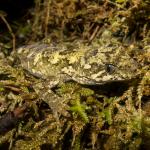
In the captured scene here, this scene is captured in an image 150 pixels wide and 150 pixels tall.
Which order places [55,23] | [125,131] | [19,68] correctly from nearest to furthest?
1. [125,131]
2. [19,68]
3. [55,23]

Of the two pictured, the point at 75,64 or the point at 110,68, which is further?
the point at 75,64

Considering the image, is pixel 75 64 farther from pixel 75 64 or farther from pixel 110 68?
pixel 110 68

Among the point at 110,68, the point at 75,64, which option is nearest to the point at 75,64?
the point at 75,64

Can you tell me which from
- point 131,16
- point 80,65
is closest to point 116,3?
point 131,16

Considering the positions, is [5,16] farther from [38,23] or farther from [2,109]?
[2,109]

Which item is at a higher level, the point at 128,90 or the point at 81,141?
the point at 128,90
